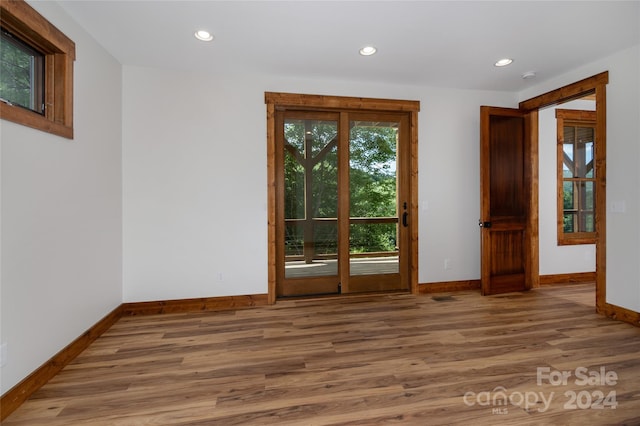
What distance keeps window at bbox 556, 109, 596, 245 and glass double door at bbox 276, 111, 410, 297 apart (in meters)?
2.45

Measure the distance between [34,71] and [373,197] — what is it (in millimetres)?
3428

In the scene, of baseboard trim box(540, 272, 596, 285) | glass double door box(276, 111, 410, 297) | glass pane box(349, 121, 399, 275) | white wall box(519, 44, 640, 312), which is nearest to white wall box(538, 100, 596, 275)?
baseboard trim box(540, 272, 596, 285)

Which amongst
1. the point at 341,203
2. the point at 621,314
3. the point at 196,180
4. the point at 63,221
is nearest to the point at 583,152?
the point at 621,314

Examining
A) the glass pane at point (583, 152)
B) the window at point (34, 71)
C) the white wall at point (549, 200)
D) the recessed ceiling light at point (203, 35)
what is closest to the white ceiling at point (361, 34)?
the recessed ceiling light at point (203, 35)

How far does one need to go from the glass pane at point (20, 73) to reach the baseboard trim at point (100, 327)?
1.80 metres

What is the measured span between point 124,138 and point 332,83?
2445 millimetres

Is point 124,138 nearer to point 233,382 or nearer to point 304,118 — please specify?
point 304,118

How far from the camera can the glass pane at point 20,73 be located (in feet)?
Answer: 6.53

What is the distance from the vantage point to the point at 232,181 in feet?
11.8

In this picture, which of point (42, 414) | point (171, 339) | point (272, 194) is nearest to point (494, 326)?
point (272, 194)

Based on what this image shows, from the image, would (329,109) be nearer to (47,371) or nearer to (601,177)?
(601,177)

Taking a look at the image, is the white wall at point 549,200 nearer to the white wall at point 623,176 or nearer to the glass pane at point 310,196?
the white wall at point 623,176

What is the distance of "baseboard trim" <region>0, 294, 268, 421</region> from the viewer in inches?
72.9

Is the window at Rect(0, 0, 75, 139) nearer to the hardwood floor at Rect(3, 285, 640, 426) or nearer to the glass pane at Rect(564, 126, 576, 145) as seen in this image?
the hardwood floor at Rect(3, 285, 640, 426)
